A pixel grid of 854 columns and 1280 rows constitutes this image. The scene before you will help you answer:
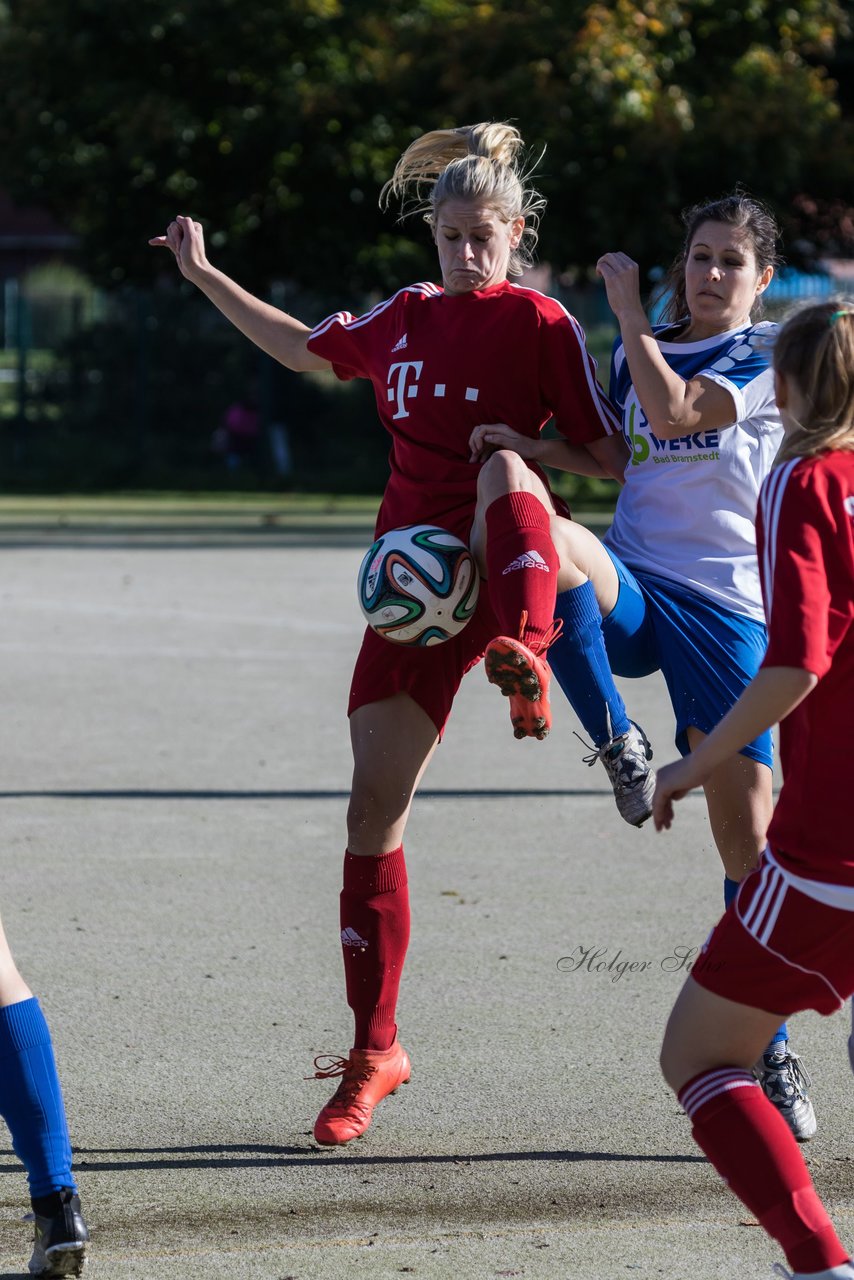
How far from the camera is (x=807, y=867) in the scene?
A: 9.54 ft

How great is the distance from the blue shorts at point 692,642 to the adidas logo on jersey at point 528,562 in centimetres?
38

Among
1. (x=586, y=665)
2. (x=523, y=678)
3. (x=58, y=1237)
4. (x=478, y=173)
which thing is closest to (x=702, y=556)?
(x=586, y=665)

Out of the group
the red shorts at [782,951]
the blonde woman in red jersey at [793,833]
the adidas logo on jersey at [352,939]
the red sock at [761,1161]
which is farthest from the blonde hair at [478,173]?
the red sock at [761,1161]

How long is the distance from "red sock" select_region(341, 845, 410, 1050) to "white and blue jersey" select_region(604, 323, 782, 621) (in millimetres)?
1029

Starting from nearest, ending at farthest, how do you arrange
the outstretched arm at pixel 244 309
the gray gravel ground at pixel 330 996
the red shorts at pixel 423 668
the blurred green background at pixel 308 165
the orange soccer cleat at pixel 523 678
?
the gray gravel ground at pixel 330 996, the orange soccer cleat at pixel 523 678, the red shorts at pixel 423 668, the outstretched arm at pixel 244 309, the blurred green background at pixel 308 165

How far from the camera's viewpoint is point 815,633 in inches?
111

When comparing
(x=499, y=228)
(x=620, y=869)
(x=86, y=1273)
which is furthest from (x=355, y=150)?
(x=86, y=1273)

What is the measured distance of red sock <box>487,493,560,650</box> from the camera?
12.8 feet

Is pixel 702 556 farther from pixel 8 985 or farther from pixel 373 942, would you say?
pixel 8 985

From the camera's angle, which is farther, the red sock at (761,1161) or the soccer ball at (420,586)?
the soccer ball at (420,586)

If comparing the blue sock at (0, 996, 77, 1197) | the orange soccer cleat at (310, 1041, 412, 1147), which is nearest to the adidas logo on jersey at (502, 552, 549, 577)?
the orange soccer cleat at (310, 1041, 412, 1147)

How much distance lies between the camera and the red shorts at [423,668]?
13.8 ft

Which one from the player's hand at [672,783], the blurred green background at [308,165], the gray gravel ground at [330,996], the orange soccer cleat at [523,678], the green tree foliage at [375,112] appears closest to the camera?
the player's hand at [672,783]

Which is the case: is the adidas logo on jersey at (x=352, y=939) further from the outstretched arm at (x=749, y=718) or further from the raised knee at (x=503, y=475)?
the outstretched arm at (x=749, y=718)
